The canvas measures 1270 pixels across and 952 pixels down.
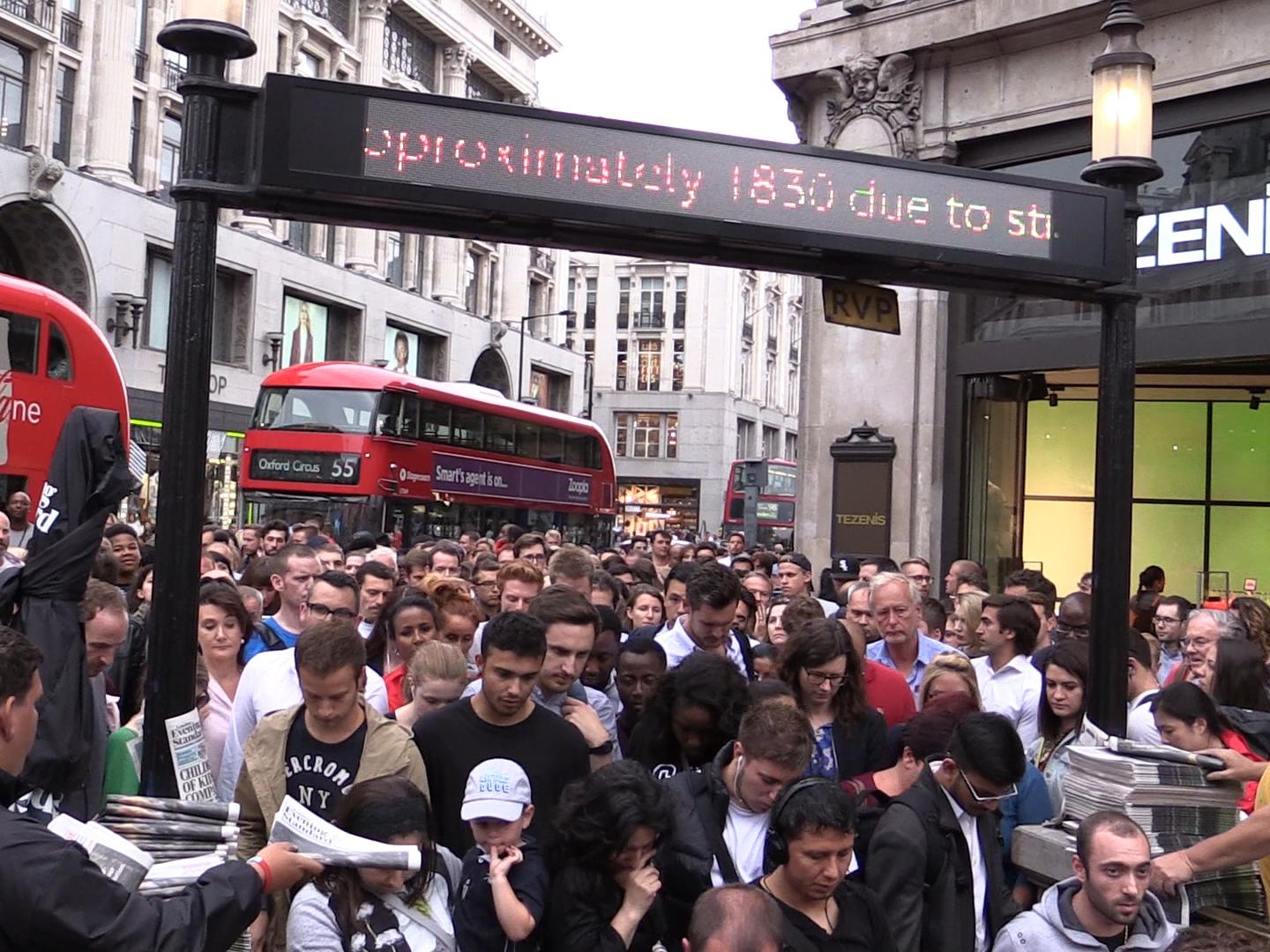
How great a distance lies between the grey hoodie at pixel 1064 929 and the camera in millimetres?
3852

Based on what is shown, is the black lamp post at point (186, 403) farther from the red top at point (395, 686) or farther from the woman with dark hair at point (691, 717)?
the red top at point (395, 686)

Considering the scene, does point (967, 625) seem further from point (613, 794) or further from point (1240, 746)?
point (613, 794)

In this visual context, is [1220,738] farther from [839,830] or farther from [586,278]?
[586,278]

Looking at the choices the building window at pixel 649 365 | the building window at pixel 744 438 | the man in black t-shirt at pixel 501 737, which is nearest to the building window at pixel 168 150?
the man in black t-shirt at pixel 501 737

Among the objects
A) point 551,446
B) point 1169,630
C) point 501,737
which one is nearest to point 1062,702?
point 501,737

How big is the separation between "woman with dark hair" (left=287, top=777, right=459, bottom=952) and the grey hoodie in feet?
5.29

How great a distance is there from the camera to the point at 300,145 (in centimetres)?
432

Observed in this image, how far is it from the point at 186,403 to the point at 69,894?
1.71m

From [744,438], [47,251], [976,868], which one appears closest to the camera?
[976,868]

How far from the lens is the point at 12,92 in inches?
1275

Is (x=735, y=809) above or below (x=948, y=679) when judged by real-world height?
below

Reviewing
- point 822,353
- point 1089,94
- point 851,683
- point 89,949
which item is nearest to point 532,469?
point 822,353

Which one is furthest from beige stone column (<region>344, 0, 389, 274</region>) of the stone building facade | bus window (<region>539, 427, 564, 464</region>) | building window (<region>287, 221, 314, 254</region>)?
the stone building facade

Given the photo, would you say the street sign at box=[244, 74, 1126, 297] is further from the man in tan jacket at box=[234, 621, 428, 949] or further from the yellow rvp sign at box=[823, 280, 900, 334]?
the man in tan jacket at box=[234, 621, 428, 949]
